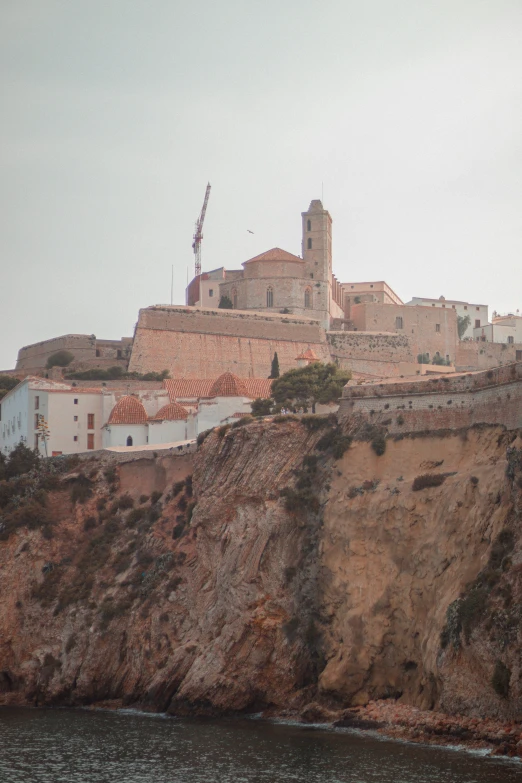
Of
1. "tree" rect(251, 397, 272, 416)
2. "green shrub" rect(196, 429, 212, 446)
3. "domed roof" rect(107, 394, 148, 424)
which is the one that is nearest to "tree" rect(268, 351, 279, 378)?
"domed roof" rect(107, 394, 148, 424)

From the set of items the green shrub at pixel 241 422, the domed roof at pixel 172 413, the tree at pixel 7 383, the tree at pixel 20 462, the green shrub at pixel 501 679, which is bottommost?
the green shrub at pixel 501 679

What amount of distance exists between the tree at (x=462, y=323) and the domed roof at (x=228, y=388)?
126 feet

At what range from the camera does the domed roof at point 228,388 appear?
66.3 meters

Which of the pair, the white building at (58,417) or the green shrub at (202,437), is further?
the white building at (58,417)

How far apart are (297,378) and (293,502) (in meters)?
14.7

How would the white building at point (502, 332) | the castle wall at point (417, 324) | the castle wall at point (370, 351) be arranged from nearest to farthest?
the castle wall at point (370, 351)
the castle wall at point (417, 324)
the white building at point (502, 332)

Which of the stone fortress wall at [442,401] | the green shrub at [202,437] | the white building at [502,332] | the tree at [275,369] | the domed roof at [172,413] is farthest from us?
the white building at [502,332]

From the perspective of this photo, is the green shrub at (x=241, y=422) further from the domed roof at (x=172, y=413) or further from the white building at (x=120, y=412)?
the domed roof at (x=172, y=413)

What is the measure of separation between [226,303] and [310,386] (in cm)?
2694

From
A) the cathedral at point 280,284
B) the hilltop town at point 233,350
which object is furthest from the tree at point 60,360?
the cathedral at point 280,284

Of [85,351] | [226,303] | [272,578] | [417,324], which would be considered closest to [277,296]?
[226,303]

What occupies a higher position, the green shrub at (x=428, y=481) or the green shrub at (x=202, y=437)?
the green shrub at (x=202, y=437)

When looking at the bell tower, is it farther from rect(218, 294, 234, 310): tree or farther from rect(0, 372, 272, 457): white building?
rect(0, 372, 272, 457): white building

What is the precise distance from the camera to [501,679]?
4169 cm
